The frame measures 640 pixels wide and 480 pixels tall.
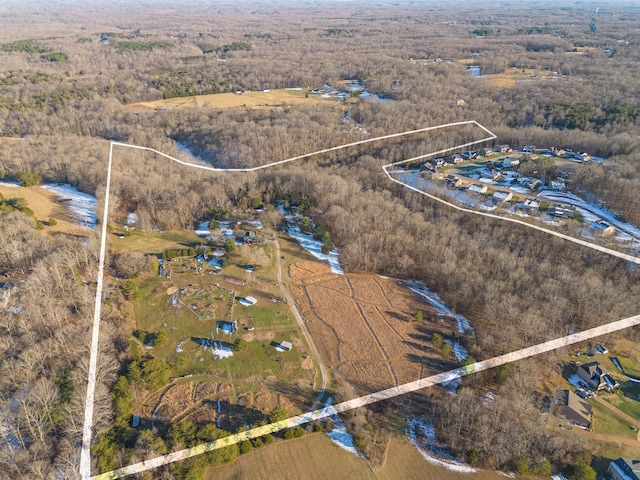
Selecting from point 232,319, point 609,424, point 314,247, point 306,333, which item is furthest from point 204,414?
point 609,424

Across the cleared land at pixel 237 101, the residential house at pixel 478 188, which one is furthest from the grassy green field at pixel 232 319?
the cleared land at pixel 237 101

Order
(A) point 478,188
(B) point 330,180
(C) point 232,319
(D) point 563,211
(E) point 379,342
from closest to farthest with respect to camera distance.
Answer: (E) point 379,342, (C) point 232,319, (D) point 563,211, (B) point 330,180, (A) point 478,188

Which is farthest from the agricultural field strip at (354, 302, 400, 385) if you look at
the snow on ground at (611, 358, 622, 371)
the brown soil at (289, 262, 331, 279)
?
the snow on ground at (611, 358, 622, 371)

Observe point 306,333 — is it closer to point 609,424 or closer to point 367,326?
point 367,326

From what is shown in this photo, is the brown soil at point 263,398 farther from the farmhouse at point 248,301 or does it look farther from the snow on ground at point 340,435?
the farmhouse at point 248,301

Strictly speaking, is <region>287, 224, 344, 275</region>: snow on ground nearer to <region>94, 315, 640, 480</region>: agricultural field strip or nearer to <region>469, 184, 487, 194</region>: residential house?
<region>94, 315, 640, 480</region>: agricultural field strip
